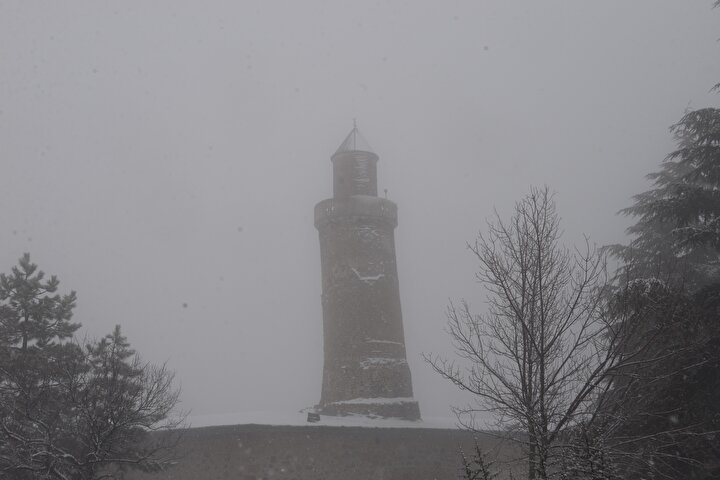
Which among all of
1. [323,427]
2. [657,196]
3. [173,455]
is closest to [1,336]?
[173,455]

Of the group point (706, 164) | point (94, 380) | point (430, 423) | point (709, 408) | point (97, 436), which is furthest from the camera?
point (430, 423)

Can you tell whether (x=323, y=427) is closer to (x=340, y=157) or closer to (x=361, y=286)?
(x=361, y=286)

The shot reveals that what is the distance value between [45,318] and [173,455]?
6.02 metres

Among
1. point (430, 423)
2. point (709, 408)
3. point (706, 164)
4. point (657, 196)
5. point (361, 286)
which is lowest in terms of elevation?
point (709, 408)

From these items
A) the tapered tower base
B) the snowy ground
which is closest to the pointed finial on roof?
the tapered tower base

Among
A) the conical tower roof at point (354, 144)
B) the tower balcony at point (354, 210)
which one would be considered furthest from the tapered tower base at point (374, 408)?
the conical tower roof at point (354, 144)

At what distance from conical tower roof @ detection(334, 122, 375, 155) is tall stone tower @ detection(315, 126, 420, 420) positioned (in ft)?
0.24

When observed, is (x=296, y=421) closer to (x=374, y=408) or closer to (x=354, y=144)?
(x=374, y=408)

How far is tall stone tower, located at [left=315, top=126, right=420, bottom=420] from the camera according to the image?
907 inches

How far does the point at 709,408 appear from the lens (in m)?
10.6

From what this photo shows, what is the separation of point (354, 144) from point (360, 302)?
7.62 metres

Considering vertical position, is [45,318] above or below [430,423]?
above

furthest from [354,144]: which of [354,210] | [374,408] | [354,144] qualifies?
[374,408]

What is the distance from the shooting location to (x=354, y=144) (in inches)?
1074
